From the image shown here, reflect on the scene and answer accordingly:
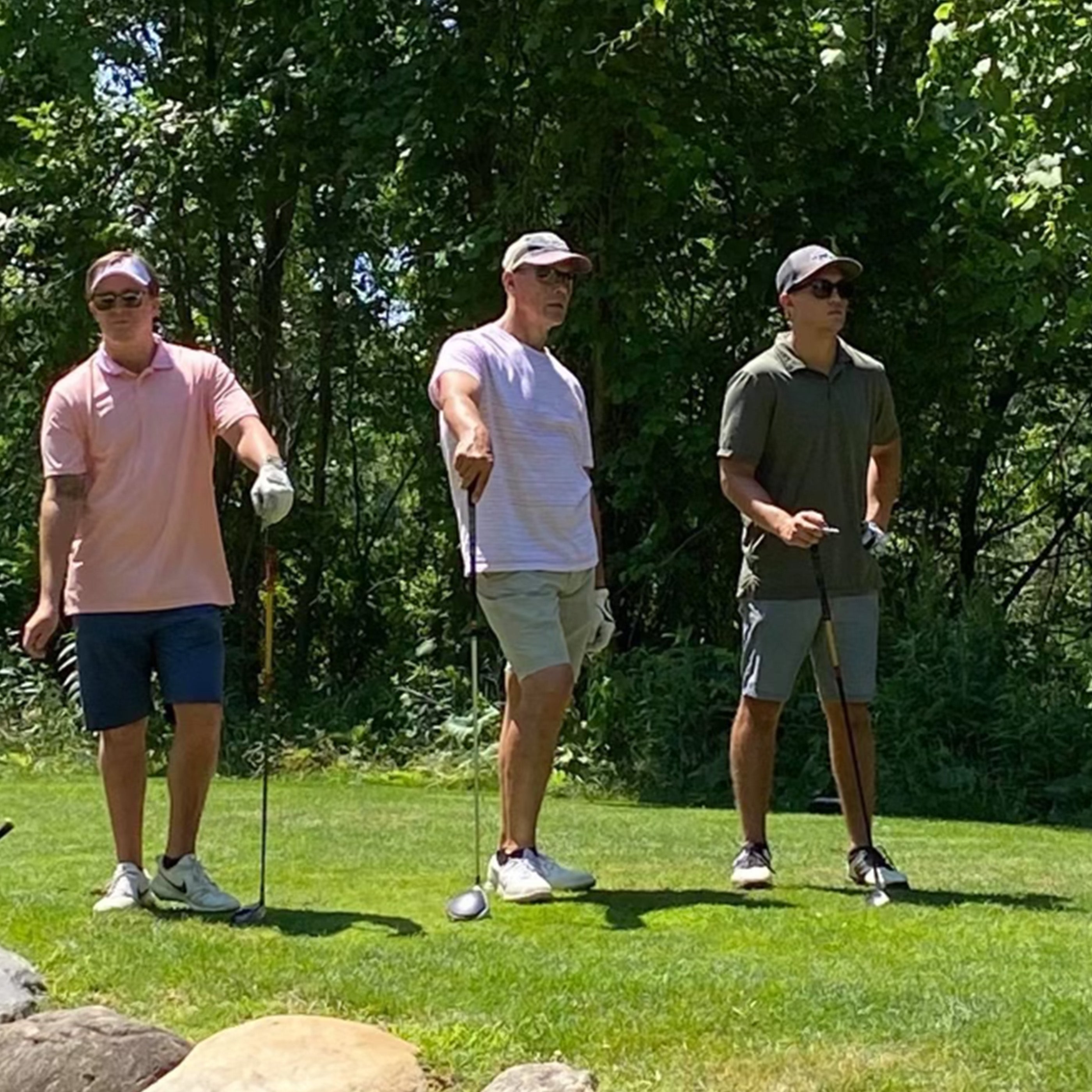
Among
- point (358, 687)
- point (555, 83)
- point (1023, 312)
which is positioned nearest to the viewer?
point (1023, 312)

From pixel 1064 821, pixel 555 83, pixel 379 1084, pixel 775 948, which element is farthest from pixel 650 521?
pixel 379 1084

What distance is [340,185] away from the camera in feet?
42.7

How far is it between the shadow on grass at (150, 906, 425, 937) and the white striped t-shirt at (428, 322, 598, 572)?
3.22 feet

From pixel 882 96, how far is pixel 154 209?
497 cm

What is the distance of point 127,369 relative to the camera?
202 inches

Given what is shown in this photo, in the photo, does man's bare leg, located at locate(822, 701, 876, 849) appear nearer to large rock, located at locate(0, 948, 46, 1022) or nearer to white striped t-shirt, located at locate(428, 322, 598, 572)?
white striped t-shirt, located at locate(428, 322, 598, 572)

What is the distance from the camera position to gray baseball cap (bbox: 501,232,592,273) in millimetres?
5270

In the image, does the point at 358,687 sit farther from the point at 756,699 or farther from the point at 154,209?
the point at 756,699

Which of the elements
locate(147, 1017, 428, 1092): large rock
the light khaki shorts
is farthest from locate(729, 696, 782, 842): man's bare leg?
locate(147, 1017, 428, 1092): large rock

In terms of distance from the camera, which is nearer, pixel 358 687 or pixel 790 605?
pixel 790 605

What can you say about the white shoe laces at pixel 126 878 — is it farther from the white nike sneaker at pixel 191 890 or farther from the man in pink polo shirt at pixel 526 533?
the man in pink polo shirt at pixel 526 533

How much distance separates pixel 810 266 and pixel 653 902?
1.84 meters

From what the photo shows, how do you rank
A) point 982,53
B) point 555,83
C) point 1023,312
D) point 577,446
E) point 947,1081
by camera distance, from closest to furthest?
point 947,1081 → point 577,446 → point 982,53 → point 1023,312 → point 555,83

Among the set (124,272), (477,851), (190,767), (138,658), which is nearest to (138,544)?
(138,658)
